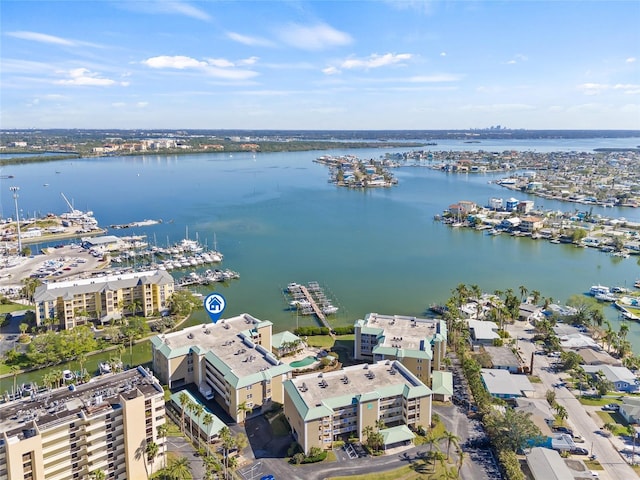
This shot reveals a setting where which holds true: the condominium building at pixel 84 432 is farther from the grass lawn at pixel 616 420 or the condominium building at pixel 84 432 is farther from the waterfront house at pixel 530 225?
the waterfront house at pixel 530 225

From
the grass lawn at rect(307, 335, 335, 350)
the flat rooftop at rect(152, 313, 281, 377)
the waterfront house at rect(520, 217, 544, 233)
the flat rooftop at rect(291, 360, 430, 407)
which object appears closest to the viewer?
the flat rooftop at rect(291, 360, 430, 407)

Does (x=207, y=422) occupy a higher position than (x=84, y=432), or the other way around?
(x=84, y=432)

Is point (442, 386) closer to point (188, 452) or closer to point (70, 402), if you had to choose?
point (188, 452)

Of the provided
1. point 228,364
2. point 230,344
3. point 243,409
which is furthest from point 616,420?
point 230,344

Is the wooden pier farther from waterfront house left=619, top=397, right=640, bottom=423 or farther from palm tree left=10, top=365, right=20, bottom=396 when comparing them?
palm tree left=10, top=365, right=20, bottom=396

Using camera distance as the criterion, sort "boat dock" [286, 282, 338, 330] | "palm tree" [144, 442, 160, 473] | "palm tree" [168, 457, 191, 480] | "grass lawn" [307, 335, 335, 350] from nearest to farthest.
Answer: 1. "palm tree" [168, 457, 191, 480]
2. "palm tree" [144, 442, 160, 473]
3. "grass lawn" [307, 335, 335, 350]
4. "boat dock" [286, 282, 338, 330]

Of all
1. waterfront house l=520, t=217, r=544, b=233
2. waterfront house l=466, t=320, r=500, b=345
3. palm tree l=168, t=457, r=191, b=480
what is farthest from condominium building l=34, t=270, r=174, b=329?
waterfront house l=520, t=217, r=544, b=233
